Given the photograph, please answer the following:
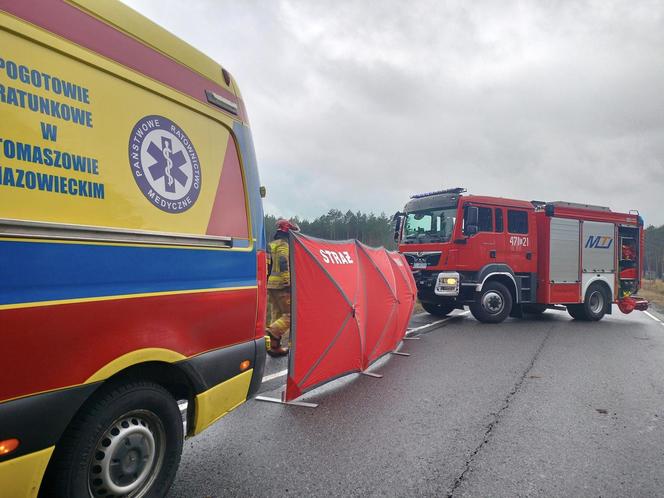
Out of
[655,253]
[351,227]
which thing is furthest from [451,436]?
[655,253]

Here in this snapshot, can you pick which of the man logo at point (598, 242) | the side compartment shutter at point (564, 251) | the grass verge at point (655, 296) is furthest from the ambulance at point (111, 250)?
the grass verge at point (655, 296)

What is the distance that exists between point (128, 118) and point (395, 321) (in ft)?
16.5

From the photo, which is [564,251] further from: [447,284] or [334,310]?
[334,310]

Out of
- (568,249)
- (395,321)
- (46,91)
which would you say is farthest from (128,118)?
(568,249)

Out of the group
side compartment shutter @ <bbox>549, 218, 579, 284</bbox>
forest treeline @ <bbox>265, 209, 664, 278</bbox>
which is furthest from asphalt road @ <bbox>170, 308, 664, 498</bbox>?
forest treeline @ <bbox>265, 209, 664, 278</bbox>

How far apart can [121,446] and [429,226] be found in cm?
912

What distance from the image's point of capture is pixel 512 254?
34.1 ft

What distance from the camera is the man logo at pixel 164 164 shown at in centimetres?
220

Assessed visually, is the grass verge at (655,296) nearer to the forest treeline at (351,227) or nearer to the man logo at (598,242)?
the man logo at (598,242)

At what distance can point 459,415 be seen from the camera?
4176 millimetres

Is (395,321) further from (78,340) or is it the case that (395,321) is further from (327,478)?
(78,340)

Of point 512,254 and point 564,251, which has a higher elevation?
point 564,251

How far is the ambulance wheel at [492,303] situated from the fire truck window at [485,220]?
126 cm

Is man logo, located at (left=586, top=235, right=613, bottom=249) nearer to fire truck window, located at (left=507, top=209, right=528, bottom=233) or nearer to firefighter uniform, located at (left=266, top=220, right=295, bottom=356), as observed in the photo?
fire truck window, located at (left=507, top=209, right=528, bottom=233)
